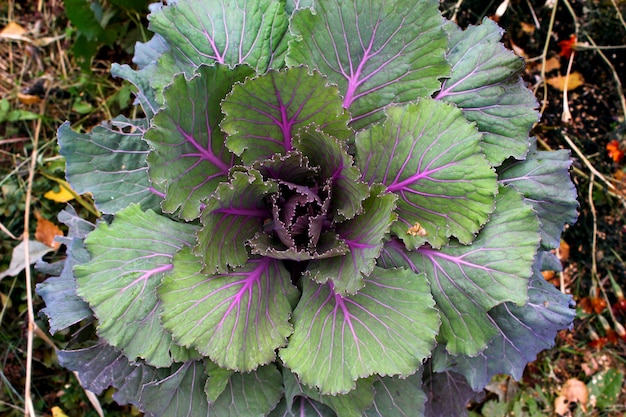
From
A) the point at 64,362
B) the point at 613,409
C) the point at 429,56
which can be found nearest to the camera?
the point at 429,56

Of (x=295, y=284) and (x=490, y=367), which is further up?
(x=295, y=284)

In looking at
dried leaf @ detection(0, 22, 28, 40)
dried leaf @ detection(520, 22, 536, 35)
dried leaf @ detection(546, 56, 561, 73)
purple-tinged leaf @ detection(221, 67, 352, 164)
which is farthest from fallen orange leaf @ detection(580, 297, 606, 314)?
dried leaf @ detection(0, 22, 28, 40)

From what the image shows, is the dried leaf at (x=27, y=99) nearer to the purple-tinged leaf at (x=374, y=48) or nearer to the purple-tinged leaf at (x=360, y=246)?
the purple-tinged leaf at (x=374, y=48)

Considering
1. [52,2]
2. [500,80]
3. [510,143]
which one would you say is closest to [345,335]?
[510,143]

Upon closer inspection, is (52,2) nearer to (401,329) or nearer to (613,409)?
(401,329)

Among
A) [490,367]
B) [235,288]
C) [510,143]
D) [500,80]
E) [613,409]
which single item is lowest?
[613,409]

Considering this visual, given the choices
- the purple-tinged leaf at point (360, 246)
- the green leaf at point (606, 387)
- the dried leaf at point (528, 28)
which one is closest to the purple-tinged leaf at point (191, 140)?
the purple-tinged leaf at point (360, 246)

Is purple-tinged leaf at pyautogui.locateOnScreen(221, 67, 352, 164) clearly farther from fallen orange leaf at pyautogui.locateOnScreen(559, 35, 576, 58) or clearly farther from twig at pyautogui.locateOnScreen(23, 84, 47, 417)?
fallen orange leaf at pyautogui.locateOnScreen(559, 35, 576, 58)

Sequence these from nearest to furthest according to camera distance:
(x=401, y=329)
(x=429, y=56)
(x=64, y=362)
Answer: (x=401, y=329)
(x=429, y=56)
(x=64, y=362)
